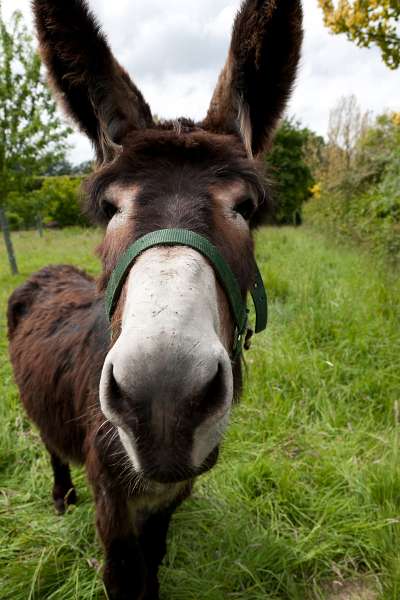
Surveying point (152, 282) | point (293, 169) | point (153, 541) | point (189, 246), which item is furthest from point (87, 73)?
point (293, 169)

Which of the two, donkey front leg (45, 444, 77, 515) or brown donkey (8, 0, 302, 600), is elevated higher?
brown donkey (8, 0, 302, 600)

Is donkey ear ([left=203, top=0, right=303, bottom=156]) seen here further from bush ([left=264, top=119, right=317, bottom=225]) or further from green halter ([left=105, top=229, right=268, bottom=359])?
bush ([left=264, top=119, right=317, bottom=225])

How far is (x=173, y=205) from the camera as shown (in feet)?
4.35

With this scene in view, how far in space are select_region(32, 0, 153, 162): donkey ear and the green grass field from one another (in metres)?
0.79

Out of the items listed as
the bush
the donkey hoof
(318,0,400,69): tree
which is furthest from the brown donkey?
the bush

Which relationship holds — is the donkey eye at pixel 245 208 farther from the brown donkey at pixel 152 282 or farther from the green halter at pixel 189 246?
the green halter at pixel 189 246

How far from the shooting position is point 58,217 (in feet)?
98.7

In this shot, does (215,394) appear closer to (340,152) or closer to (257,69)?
(257,69)

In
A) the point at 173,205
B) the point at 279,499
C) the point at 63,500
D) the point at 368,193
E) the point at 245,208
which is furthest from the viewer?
the point at 368,193

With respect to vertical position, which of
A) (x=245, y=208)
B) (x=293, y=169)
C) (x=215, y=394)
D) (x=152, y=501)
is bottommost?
(x=152, y=501)

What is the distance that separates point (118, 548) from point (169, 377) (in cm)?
131

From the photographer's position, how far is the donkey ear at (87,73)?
1661mm

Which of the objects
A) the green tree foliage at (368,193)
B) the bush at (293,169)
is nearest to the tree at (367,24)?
the green tree foliage at (368,193)

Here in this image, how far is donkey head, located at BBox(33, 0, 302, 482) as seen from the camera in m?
0.98
